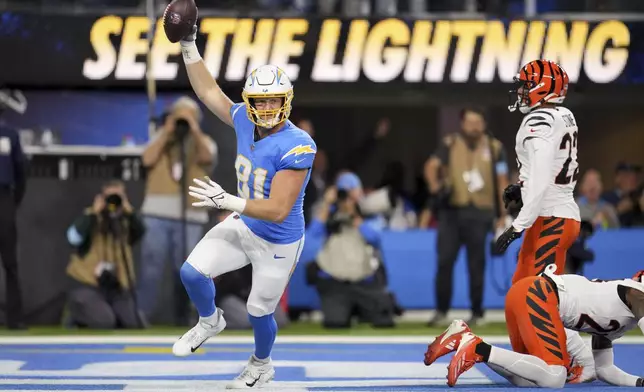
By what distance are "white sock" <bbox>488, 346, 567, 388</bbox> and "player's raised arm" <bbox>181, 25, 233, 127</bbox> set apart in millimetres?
2002

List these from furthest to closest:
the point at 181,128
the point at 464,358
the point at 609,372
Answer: the point at 181,128 < the point at 609,372 < the point at 464,358

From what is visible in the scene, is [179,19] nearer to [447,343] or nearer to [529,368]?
[447,343]

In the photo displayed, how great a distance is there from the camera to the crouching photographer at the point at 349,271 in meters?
11.2

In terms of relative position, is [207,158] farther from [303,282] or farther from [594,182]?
[594,182]

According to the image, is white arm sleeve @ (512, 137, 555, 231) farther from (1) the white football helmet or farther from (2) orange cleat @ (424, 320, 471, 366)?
(1) the white football helmet

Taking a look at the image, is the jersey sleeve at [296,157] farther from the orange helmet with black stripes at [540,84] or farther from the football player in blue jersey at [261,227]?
the orange helmet with black stripes at [540,84]

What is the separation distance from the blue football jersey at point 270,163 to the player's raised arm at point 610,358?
1.82 metres

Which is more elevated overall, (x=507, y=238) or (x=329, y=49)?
(x=329, y=49)

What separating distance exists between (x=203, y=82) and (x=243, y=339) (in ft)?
10.8

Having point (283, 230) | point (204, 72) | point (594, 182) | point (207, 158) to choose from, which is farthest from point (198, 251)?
point (594, 182)

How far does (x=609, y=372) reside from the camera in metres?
7.33

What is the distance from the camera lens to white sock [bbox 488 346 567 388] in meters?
6.96

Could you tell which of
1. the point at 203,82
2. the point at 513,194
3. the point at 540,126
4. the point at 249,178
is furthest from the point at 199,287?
the point at 540,126

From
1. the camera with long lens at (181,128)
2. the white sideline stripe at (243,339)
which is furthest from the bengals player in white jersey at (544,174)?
the camera with long lens at (181,128)
